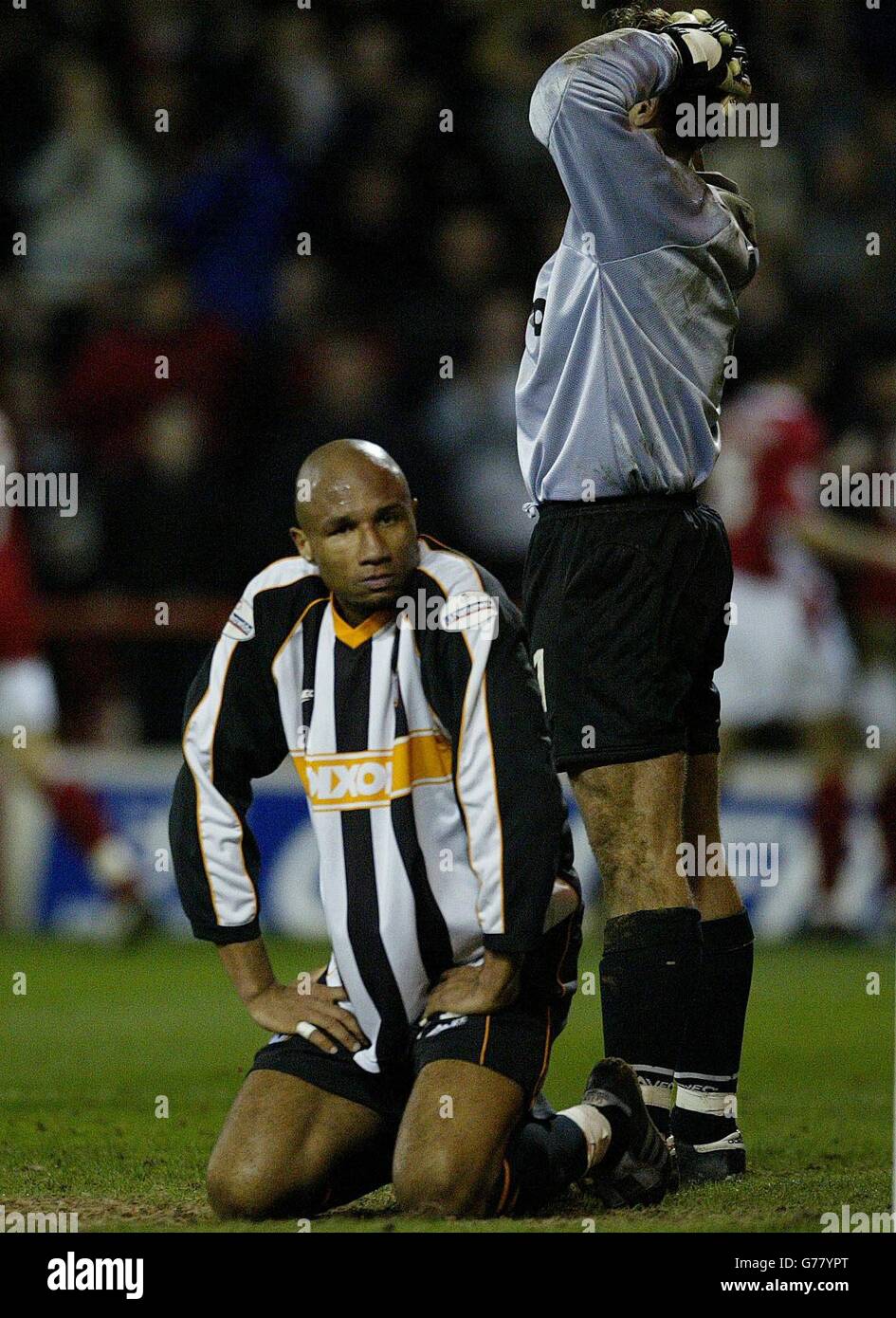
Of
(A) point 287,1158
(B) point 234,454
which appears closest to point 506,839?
(A) point 287,1158

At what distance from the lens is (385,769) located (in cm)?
334

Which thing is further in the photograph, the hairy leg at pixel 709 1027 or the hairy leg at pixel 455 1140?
the hairy leg at pixel 709 1027

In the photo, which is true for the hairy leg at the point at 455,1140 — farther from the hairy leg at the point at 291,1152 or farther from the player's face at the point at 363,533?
the player's face at the point at 363,533

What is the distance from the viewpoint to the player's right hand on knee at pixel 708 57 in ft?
11.5

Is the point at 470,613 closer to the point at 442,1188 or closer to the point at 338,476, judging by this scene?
the point at 338,476

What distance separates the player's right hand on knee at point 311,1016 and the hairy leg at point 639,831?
51cm

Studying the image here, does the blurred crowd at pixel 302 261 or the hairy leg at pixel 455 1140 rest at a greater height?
the blurred crowd at pixel 302 261

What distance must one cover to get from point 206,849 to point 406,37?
637cm

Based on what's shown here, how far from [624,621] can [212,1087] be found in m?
1.87

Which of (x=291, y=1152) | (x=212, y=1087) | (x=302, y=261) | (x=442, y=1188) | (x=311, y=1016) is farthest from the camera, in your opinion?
(x=302, y=261)

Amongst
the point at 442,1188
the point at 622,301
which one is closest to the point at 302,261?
the point at 622,301

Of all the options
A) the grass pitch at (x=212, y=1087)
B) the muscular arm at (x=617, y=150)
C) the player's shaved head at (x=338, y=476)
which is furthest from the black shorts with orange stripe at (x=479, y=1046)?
the muscular arm at (x=617, y=150)

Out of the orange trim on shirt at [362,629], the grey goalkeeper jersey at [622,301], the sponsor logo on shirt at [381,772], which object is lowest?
the sponsor logo on shirt at [381,772]
